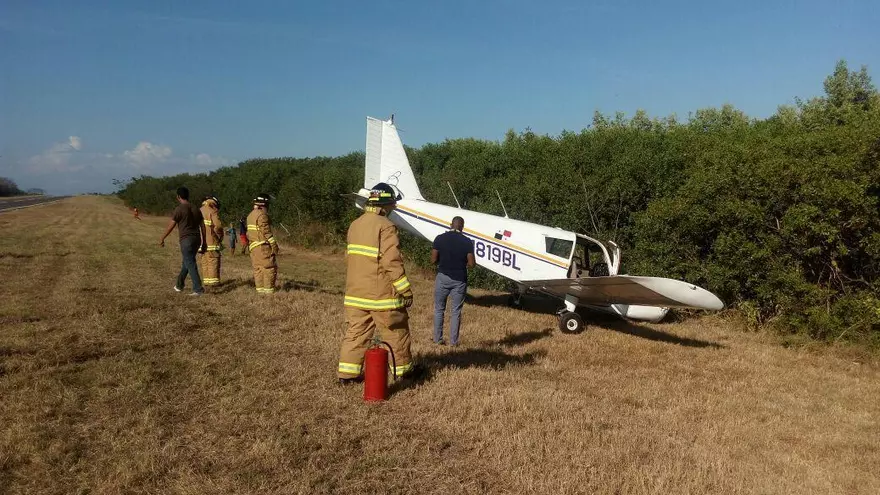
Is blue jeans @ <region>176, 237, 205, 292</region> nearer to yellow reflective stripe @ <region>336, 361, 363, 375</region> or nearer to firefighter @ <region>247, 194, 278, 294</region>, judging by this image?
firefighter @ <region>247, 194, 278, 294</region>

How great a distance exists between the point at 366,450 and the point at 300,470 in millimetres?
618

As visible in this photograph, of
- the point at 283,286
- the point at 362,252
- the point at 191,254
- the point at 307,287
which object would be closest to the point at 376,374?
the point at 362,252

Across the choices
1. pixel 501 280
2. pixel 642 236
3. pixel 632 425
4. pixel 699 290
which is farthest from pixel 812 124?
pixel 632 425

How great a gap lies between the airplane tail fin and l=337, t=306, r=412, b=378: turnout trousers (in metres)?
8.22

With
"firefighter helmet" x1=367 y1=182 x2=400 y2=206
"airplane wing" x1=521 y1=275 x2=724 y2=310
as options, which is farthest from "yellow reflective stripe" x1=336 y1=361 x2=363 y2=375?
"airplane wing" x1=521 y1=275 x2=724 y2=310

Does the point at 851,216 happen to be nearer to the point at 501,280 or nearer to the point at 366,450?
the point at 501,280

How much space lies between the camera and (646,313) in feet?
36.5

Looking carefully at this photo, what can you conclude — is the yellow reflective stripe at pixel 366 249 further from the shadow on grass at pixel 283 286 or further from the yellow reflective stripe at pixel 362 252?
the shadow on grass at pixel 283 286

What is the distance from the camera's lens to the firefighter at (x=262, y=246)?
38.1 ft

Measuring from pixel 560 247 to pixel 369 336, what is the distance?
600 cm

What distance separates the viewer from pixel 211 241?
11.9 m

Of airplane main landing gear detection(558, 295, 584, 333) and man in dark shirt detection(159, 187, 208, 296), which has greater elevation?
man in dark shirt detection(159, 187, 208, 296)

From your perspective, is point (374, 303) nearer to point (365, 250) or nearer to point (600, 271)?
point (365, 250)

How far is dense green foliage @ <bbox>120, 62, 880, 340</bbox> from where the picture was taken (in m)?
9.95
